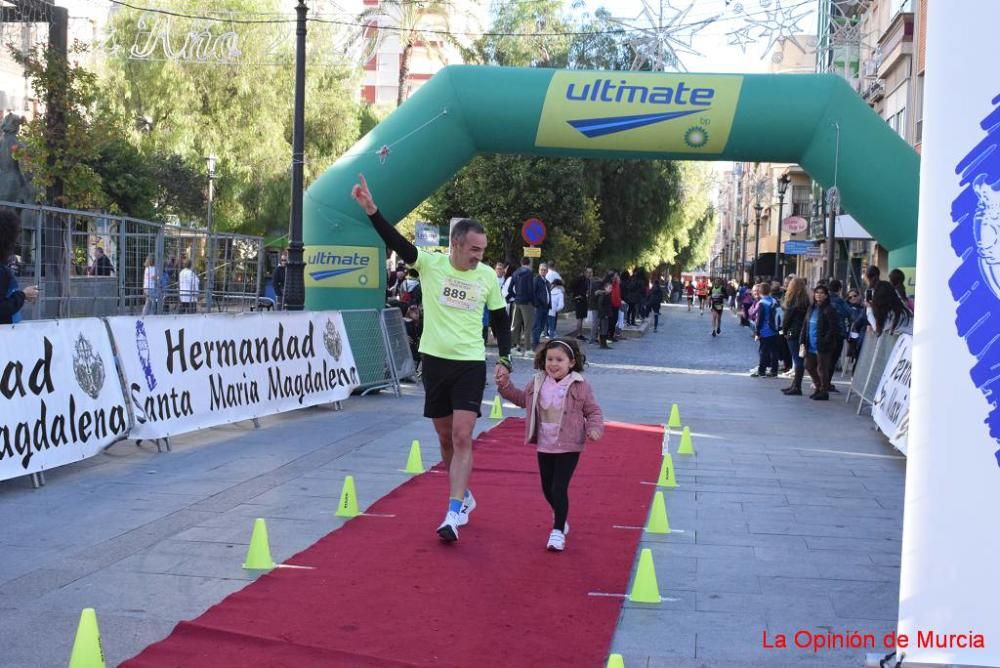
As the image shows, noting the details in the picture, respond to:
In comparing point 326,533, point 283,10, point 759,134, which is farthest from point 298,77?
point 283,10

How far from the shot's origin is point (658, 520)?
23.8ft

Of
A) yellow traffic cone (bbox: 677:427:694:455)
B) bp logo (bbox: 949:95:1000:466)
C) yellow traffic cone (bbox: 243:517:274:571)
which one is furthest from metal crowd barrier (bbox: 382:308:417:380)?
bp logo (bbox: 949:95:1000:466)

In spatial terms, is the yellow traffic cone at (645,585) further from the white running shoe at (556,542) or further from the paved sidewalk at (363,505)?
the white running shoe at (556,542)

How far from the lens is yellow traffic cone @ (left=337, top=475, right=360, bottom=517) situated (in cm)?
745

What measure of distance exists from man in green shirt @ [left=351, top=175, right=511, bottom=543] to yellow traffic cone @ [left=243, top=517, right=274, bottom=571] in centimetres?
114

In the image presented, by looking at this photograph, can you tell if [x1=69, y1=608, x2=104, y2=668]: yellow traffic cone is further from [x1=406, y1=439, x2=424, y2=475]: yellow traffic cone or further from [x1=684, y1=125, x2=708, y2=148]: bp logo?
[x1=684, y1=125, x2=708, y2=148]: bp logo

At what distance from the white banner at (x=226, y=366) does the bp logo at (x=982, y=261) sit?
7.13 meters

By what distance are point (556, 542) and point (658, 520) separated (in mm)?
966

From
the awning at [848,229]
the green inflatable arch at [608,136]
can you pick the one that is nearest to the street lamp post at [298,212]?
the green inflatable arch at [608,136]

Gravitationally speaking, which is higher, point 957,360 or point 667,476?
point 957,360

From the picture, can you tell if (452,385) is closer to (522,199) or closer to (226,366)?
(226,366)

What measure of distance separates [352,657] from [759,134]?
12013 millimetres

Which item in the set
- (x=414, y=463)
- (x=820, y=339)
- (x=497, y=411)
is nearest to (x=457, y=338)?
(x=414, y=463)

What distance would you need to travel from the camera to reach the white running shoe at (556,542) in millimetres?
6562
